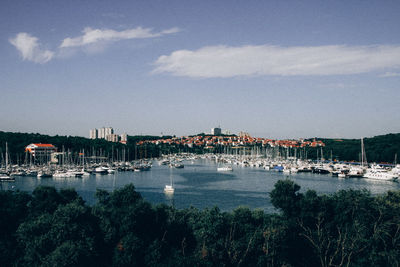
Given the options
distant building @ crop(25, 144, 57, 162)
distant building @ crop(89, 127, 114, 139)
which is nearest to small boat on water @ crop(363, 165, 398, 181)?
distant building @ crop(25, 144, 57, 162)

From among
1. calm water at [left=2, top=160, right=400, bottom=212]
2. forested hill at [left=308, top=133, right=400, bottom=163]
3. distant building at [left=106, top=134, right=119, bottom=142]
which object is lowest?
calm water at [left=2, top=160, right=400, bottom=212]

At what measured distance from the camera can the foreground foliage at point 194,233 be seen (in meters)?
9.62

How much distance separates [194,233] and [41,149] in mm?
54617

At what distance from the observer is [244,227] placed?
38.0 ft

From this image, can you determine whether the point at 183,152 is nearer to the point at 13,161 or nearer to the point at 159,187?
the point at 13,161

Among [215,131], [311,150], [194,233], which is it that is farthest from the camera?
[215,131]

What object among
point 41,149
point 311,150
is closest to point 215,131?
point 311,150

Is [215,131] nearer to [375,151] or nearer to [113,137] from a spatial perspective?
[113,137]

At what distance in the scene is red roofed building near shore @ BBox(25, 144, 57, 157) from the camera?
187 ft

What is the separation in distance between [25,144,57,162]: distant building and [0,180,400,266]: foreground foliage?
153 feet

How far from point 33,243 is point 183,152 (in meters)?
82.7

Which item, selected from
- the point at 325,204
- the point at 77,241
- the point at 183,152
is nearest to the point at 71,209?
Answer: the point at 77,241

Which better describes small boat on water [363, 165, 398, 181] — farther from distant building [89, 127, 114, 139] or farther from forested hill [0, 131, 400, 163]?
distant building [89, 127, 114, 139]

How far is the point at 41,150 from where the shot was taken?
59250mm
